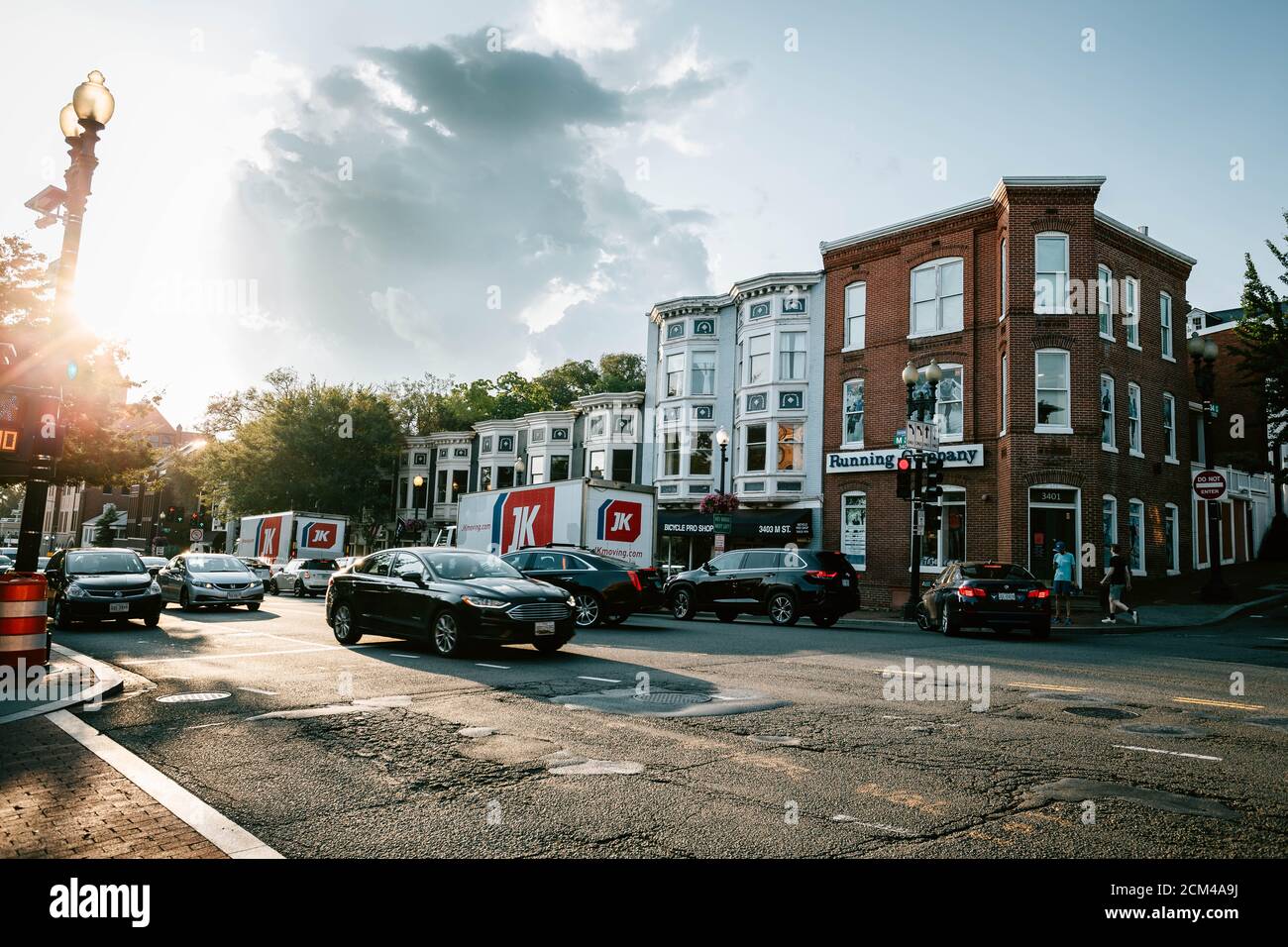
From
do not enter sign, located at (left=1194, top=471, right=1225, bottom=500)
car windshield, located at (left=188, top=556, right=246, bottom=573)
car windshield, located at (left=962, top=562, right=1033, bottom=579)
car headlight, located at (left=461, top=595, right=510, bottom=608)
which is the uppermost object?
do not enter sign, located at (left=1194, top=471, right=1225, bottom=500)

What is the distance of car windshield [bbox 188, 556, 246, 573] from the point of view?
22453 millimetres

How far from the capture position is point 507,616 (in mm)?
11445

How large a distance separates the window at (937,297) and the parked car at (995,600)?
14638 millimetres

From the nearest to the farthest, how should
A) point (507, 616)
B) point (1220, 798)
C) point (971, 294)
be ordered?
1. point (1220, 798)
2. point (507, 616)
3. point (971, 294)

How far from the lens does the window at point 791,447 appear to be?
34.2 m

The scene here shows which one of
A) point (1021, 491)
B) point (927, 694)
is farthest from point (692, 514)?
point (927, 694)

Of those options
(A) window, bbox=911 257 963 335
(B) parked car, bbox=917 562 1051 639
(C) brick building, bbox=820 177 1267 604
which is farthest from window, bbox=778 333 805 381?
(B) parked car, bbox=917 562 1051 639

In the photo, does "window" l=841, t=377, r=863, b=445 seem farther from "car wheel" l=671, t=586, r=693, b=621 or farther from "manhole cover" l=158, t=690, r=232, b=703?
"manhole cover" l=158, t=690, r=232, b=703

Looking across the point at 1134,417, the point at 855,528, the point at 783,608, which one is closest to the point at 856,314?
the point at 855,528

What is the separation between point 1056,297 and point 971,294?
2765 mm

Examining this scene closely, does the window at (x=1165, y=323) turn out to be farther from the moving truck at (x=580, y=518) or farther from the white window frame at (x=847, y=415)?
the moving truck at (x=580, y=518)

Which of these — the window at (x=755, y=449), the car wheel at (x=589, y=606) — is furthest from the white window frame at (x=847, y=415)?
the car wheel at (x=589, y=606)

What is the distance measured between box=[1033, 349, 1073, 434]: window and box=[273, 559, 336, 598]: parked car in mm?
25319
